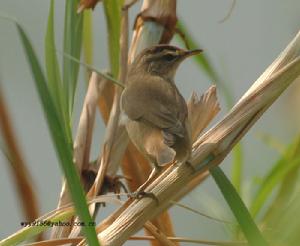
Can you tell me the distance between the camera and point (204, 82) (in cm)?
305

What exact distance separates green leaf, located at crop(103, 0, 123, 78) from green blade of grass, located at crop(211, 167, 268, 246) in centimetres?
77

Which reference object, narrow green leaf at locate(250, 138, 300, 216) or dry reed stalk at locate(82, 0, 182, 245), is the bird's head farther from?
narrow green leaf at locate(250, 138, 300, 216)

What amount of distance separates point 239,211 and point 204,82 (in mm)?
1833

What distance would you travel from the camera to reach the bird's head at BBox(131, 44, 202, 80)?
2242mm

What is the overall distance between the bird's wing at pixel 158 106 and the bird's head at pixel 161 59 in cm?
9

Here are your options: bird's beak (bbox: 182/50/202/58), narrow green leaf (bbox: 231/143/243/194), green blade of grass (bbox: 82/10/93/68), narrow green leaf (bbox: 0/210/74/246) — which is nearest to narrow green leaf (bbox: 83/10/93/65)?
green blade of grass (bbox: 82/10/93/68)

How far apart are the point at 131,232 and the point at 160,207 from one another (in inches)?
4.3

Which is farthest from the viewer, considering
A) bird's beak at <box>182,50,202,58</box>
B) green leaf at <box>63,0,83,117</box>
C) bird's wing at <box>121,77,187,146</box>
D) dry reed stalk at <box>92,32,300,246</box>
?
bird's beak at <box>182,50,202,58</box>

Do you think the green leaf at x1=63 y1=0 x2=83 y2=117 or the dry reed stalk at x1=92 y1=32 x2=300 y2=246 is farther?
the green leaf at x1=63 y1=0 x2=83 y2=117

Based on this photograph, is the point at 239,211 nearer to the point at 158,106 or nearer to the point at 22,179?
the point at 22,179

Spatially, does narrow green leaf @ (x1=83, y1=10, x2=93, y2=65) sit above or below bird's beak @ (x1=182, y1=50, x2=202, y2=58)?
above

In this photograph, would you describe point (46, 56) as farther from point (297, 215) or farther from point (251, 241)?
point (297, 215)

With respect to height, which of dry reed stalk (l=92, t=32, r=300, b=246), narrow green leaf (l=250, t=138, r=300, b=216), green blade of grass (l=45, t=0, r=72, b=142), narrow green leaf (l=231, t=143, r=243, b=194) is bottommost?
narrow green leaf (l=250, t=138, r=300, b=216)

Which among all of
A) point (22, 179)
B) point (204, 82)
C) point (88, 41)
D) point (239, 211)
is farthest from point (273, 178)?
point (204, 82)
